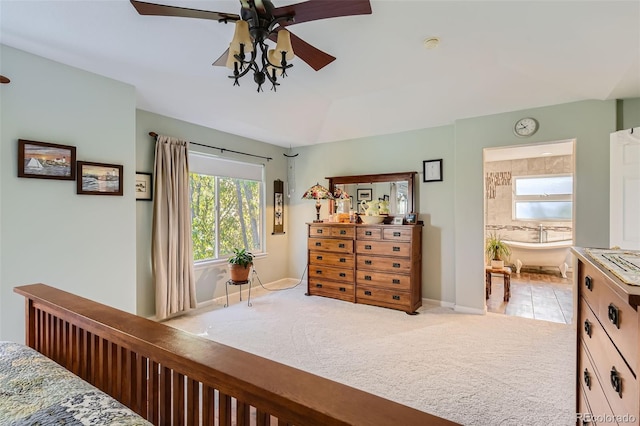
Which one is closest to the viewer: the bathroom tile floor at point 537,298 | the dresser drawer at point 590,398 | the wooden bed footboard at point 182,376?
the wooden bed footboard at point 182,376

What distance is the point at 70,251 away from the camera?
97.7 inches

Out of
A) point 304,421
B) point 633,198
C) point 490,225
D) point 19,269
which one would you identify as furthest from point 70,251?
point 490,225

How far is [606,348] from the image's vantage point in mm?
1119

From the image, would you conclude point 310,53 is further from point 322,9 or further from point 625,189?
point 625,189

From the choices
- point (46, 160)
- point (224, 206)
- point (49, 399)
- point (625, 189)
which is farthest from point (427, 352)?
point (46, 160)

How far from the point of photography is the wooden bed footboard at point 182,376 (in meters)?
0.63

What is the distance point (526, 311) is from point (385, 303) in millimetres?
1817

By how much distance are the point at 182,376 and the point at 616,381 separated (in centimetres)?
138

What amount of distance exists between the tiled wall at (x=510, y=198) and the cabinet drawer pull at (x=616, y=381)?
21.9 ft

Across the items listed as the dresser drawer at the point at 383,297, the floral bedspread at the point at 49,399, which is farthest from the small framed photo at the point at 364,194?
the floral bedspread at the point at 49,399

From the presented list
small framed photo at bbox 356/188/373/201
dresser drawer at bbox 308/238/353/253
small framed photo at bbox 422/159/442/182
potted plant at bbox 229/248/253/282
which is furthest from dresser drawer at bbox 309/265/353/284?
small framed photo at bbox 422/159/442/182

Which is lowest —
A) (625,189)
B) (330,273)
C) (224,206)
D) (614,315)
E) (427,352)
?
(427,352)

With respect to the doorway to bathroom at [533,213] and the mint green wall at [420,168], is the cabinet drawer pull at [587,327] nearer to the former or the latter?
the mint green wall at [420,168]

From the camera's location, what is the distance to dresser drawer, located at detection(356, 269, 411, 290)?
3939mm
